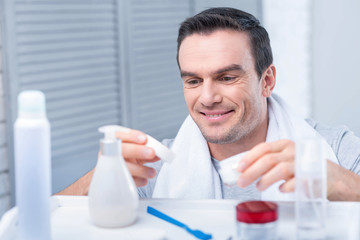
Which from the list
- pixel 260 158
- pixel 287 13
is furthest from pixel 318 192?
pixel 287 13

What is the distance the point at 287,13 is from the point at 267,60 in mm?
2166

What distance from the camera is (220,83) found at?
146 cm

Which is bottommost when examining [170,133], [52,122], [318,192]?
[170,133]

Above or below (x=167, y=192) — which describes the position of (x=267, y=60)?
above

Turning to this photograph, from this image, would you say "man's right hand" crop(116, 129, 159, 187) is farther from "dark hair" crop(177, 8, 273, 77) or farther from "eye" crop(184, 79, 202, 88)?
"dark hair" crop(177, 8, 273, 77)

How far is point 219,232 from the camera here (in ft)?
2.90

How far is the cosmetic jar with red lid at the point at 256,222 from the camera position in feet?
2.54

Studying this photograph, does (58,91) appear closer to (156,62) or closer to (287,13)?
(156,62)

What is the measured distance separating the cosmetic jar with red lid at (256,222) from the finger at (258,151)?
95 mm

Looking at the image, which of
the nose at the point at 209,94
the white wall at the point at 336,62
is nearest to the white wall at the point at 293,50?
the white wall at the point at 336,62

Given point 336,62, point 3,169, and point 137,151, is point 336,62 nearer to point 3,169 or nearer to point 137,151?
point 3,169

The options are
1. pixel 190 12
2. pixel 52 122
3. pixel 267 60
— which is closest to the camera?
pixel 267 60

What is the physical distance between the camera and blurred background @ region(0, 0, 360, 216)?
1.94m

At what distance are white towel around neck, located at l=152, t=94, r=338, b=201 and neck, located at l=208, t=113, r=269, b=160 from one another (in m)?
0.03
